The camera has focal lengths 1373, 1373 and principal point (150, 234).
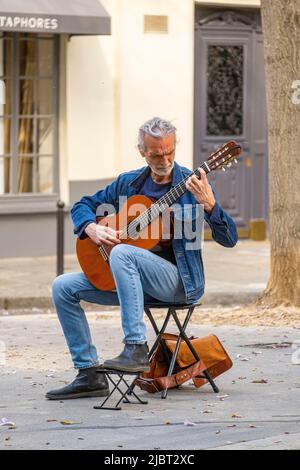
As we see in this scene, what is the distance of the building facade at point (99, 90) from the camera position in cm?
1585

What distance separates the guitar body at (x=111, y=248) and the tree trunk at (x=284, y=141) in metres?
3.80

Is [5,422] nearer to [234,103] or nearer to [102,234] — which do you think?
[102,234]

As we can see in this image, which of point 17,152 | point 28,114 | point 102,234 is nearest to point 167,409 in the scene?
point 102,234

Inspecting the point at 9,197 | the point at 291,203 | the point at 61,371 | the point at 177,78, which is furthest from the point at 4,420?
the point at 177,78

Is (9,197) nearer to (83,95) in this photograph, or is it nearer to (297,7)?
(83,95)

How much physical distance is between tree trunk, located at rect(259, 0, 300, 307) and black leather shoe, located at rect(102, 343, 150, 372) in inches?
159

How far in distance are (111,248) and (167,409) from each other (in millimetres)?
927

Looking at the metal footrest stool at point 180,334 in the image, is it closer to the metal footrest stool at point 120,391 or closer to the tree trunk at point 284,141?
the metal footrest stool at point 120,391

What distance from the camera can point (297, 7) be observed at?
36.3 ft

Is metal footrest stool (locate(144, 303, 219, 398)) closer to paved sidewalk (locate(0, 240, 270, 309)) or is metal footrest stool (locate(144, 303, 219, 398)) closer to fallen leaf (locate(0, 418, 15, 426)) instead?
fallen leaf (locate(0, 418, 15, 426))

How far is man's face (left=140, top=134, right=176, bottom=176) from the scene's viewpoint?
741cm

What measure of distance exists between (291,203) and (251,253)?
5.55 meters

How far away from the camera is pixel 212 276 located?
14.7m

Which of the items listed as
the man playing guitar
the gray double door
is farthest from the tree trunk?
the gray double door
